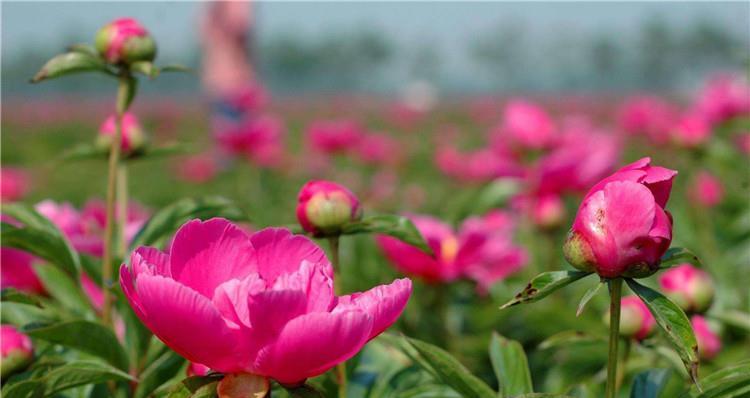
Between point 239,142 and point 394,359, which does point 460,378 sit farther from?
point 239,142

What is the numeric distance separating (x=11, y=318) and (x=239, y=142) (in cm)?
223

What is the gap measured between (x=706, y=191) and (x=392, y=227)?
4.95ft

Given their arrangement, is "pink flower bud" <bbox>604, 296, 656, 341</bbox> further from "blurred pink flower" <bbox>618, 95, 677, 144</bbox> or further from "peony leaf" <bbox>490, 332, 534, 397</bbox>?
"blurred pink flower" <bbox>618, 95, 677, 144</bbox>

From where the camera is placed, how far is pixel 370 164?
141 inches

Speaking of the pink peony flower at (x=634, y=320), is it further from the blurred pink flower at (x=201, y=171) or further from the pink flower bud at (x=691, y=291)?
the blurred pink flower at (x=201, y=171)

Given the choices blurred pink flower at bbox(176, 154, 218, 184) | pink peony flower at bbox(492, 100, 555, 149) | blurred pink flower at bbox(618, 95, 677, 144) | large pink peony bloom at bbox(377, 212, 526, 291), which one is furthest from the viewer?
blurred pink flower at bbox(176, 154, 218, 184)

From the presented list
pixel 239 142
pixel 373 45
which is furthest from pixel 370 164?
pixel 373 45

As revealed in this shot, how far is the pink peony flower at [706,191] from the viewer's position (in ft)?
6.66

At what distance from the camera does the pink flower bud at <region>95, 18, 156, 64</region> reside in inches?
31.5

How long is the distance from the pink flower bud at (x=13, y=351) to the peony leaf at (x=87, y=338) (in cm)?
2

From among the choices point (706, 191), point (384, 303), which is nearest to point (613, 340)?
point (384, 303)

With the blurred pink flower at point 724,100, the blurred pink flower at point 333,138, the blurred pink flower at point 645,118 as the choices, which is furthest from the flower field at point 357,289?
the blurred pink flower at point 333,138

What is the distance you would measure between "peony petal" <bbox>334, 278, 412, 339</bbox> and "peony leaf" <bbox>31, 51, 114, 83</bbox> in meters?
0.35

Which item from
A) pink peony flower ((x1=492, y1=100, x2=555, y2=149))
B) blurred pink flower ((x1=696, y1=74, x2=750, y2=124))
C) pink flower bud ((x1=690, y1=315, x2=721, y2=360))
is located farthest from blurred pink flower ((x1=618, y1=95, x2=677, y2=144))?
pink flower bud ((x1=690, y1=315, x2=721, y2=360))
